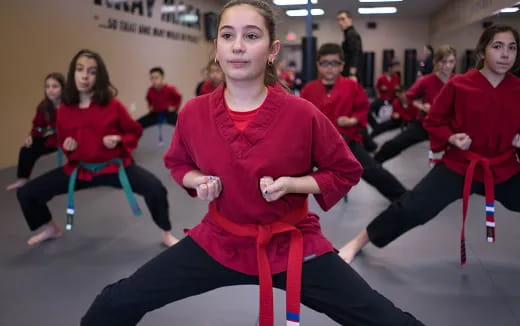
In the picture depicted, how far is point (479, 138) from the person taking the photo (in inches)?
78.1

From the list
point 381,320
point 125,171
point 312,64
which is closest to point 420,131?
point 312,64

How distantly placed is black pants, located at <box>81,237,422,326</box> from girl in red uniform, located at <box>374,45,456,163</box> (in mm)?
2834

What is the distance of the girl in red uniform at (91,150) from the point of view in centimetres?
237

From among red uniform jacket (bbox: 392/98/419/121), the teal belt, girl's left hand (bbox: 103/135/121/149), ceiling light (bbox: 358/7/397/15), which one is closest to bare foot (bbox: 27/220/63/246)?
the teal belt

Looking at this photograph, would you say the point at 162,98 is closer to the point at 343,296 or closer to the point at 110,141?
the point at 110,141

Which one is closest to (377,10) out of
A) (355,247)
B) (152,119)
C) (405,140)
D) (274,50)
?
(405,140)

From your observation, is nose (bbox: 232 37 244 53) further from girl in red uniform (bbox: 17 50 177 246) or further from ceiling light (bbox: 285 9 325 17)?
ceiling light (bbox: 285 9 325 17)

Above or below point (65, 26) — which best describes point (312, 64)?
below

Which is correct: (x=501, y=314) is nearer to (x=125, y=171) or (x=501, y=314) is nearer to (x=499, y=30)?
(x=499, y=30)

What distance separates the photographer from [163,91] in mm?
5602

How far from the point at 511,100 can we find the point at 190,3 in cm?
864

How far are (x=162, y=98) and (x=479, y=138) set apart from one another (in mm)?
4260

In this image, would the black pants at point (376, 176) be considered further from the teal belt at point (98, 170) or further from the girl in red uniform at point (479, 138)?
the teal belt at point (98, 170)

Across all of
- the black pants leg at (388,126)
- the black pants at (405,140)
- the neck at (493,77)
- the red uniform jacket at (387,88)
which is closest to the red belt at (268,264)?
the neck at (493,77)
